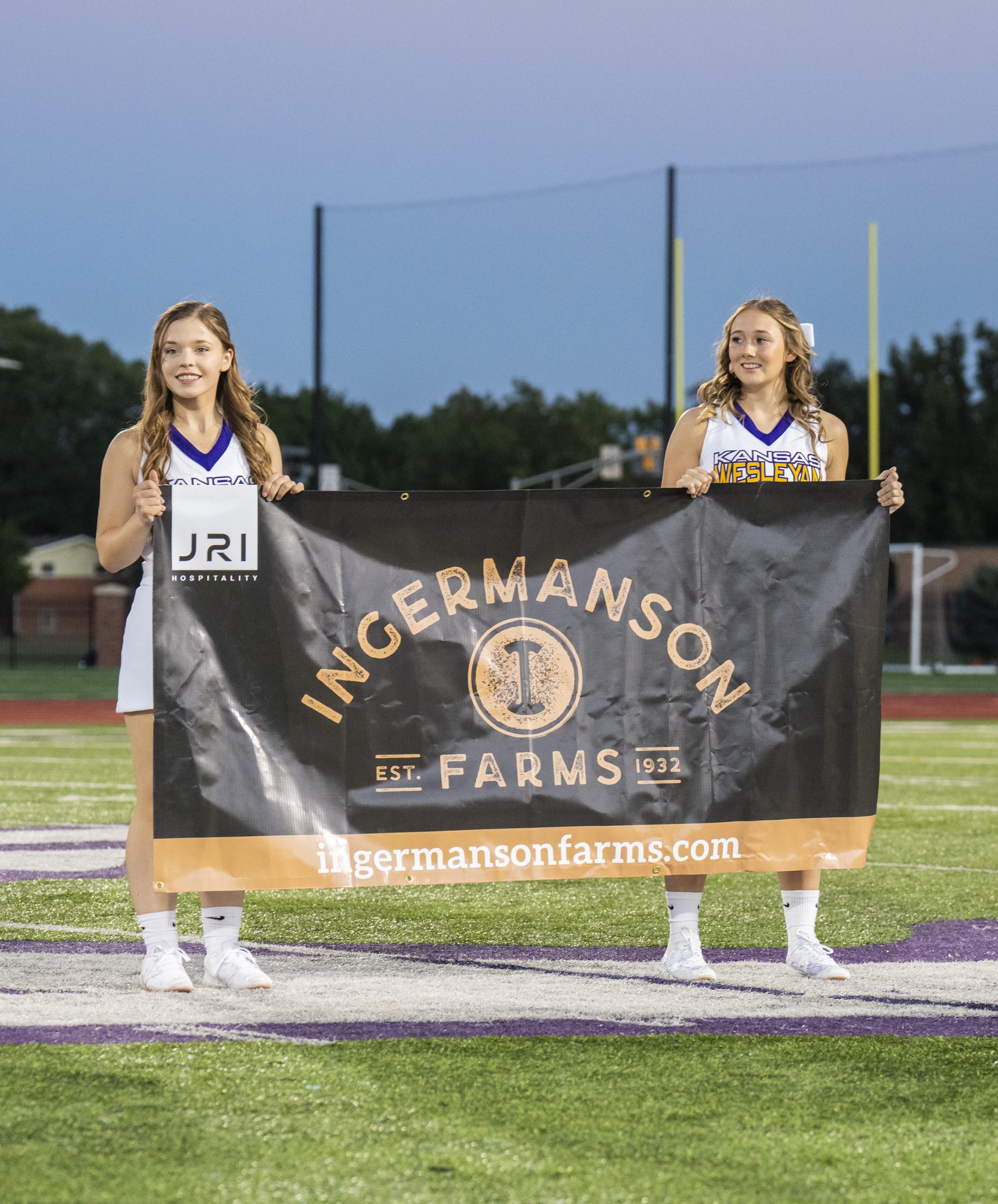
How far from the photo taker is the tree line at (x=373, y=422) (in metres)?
64.6

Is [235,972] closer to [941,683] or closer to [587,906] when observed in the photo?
[587,906]

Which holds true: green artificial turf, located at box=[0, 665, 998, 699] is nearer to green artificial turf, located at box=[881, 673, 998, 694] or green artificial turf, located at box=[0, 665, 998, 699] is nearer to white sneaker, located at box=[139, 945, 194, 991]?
green artificial turf, located at box=[881, 673, 998, 694]

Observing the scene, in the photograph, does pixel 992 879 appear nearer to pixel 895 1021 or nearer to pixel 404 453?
pixel 895 1021

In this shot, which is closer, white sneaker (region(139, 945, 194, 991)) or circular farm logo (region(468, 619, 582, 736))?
white sneaker (region(139, 945, 194, 991))

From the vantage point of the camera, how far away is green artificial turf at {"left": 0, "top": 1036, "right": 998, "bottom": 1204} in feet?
8.72

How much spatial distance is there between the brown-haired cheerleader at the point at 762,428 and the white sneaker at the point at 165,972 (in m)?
1.34

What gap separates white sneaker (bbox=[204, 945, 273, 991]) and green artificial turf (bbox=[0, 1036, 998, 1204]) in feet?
2.07

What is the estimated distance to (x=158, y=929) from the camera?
170 inches

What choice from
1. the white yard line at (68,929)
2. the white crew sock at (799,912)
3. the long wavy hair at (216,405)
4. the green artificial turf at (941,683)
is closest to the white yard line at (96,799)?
the white yard line at (68,929)

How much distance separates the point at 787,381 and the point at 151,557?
6.14 feet

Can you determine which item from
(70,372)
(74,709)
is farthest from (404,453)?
(74,709)

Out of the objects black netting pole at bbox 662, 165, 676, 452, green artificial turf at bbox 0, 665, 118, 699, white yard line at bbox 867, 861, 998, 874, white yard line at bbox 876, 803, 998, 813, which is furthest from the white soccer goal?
white yard line at bbox 867, 861, 998, 874

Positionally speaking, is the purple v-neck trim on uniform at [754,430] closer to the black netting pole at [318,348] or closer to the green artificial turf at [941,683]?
the green artificial turf at [941,683]

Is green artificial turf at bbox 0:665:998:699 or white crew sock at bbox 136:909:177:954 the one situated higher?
white crew sock at bbox 136:909:177:954
